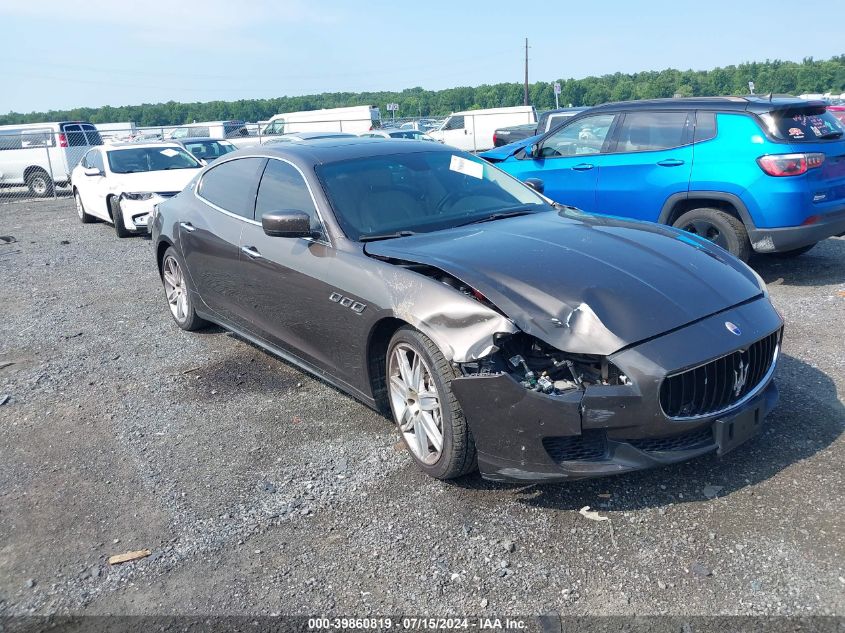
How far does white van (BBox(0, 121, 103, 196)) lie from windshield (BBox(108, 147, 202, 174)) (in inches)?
354

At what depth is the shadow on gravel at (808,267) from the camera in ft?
23.6

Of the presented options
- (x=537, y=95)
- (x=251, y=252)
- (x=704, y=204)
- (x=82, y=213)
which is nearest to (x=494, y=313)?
(x=251, y=252)

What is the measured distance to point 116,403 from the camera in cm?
512

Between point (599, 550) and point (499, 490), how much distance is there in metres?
0.66

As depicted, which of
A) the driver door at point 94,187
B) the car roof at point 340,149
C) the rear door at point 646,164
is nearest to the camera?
the car roof at point 340,149

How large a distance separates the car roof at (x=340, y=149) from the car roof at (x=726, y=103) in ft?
11.2

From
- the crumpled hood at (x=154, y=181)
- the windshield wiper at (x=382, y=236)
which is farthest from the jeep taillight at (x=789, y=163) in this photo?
the crumpled hood at (x=154, y=181)

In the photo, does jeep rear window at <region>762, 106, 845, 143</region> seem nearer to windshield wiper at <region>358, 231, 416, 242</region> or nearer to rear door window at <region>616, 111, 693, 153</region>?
rear door window at <region>616, 111, 693, 153</region>

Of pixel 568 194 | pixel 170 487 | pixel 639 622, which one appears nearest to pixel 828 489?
pixel 639 622

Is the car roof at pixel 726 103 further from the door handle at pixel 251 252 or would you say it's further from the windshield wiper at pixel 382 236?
the door handle at pixel 251 252

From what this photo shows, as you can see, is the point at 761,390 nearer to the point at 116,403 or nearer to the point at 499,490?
the point at 499,490

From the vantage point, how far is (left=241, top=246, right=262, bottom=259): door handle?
4.86 meters

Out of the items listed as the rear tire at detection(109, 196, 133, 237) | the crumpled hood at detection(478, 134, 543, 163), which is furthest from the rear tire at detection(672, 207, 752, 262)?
the rear tire at detection(109, 196, 133, 237)

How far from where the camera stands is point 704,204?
7.32 m
